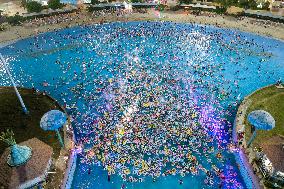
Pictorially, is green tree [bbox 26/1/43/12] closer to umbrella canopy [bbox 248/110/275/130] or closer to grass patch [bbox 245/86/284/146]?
grass patch [bbox 245/86/284/146]

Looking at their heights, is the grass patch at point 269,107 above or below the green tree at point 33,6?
below

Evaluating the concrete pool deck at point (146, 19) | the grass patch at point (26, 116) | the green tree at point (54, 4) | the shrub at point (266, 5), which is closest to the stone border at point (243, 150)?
the grass patch at point (26, 116)

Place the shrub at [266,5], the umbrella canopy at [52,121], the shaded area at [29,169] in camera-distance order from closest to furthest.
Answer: the shaded area at [29,169]
the umbrella canopy at [52,121]
the shrub at [266,5]

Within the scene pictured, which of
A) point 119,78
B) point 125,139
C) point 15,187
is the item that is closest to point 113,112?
point 125,139

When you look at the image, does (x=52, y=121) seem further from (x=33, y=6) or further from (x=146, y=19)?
(x=33, y=6)

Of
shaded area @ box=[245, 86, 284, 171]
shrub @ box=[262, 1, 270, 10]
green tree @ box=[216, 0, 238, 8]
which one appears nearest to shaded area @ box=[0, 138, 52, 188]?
shaded area @ box=[245, 86, 284, 171]

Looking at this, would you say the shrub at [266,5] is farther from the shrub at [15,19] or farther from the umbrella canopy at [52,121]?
the shrub at [15,19]

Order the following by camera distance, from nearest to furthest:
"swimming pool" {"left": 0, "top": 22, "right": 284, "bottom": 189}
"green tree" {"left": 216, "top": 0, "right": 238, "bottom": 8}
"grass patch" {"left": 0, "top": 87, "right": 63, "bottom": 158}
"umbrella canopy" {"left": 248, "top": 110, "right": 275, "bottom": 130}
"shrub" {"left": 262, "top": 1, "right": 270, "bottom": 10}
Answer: "umbrella canopy" {"left": 248, "top": 110, "right": 275, "bottom": 130} → "swimming pool" {"left": 0, "top": 22, "right": 284, "bottom": 189} → "grass patch" {"left": 0, "top": 87, "right": 63, "bottom": 158} → "green tree" {"left": 216, "top": 0, "right": 238, "bottom": 8} → "shrub" {"left": 262, "top": 1, "right": 270, "bottom": 10}
